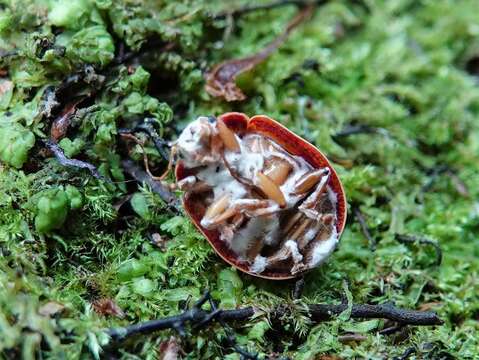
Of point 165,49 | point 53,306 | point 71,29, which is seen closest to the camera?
point 53,306

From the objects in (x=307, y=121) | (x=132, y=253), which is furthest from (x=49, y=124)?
(x=307, y=121)

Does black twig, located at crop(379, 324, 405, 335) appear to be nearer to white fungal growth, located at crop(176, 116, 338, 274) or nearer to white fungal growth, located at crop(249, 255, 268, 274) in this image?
white fungal growth, located at crop(176, 116, 338, 274)

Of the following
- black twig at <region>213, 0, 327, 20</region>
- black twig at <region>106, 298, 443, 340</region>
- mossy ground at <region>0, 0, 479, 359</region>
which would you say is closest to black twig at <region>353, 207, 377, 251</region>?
mossy ground at <region>0, 0, 479, 359</region>

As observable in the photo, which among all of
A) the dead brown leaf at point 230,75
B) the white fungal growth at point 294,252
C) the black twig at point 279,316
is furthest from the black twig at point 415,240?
the dead brown leaf at point 230,75

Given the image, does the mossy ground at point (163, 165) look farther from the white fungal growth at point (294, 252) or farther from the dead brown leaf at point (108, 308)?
the white fungal growth at point (294, 252)

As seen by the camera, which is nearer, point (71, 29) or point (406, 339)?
point (406, 339)

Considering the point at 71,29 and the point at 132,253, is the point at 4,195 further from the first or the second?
the point at 71,29
